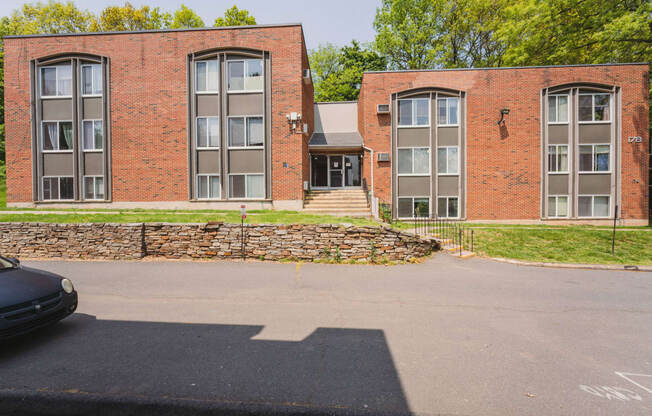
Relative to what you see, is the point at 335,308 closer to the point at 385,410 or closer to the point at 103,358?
the point at 385,410

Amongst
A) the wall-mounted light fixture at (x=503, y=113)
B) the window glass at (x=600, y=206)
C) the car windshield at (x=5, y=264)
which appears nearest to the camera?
the car windshield at (x=5, y=264)

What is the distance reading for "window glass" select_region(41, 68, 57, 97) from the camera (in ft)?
62.2

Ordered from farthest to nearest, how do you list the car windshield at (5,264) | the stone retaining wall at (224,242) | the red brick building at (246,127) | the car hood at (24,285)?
the red brick building at (246,127) < the stone retaining wall at (224,242) < the car windshield at (5,264) < the car hood at (24,285)

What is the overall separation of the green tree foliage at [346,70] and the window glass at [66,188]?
85.5ft

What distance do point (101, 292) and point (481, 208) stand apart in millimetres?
19308

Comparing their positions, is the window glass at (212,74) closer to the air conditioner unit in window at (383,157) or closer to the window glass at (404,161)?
the air conditioner unit in window at (383,157)

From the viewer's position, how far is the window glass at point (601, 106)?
1883 centimetres

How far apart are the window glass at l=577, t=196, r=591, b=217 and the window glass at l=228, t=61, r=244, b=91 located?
22.2 meters

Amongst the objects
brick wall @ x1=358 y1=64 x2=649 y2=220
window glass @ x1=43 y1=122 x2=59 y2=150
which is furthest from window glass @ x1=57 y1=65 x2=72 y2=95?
brick wall @ x1=358 y1=64 x2=649 y2=220

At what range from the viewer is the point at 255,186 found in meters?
18.8

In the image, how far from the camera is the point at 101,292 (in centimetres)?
694

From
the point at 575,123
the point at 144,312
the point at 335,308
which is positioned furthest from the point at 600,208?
the point at 144,312

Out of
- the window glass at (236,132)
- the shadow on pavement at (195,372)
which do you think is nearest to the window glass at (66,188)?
the window glass at (236,132)

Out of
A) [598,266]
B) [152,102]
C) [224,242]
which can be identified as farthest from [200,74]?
[598,266]
